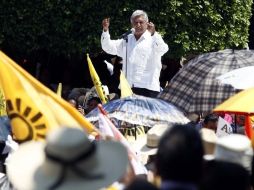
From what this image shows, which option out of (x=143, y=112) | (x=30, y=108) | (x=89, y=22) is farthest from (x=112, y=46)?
(x=30, y=108)

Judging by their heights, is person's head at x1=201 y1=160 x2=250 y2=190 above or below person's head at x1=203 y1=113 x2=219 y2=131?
above

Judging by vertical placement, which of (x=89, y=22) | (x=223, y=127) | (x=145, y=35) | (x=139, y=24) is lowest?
(x=223, y=127)

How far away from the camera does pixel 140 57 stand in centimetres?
1105

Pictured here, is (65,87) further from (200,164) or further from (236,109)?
(200,164)

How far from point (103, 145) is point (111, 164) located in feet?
0.58

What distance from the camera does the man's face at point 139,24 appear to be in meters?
10.5

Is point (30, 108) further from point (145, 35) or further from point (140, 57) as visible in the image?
point (140, 57)

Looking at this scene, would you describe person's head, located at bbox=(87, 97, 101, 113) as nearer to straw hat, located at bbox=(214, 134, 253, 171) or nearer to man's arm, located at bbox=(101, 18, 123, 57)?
man's arm, located at bbox=(101, 18, 123, 57)

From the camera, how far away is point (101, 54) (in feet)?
50.9

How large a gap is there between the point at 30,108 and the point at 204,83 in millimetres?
3035

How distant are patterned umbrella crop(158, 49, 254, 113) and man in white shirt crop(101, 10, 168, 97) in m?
1.92

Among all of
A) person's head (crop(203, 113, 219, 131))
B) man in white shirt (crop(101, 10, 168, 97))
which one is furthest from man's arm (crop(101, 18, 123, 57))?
person's head (crop(203, 113, 219, 131))

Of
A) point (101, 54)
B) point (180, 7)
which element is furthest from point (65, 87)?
point (180, 7)

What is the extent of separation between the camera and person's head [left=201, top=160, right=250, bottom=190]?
4.05m
